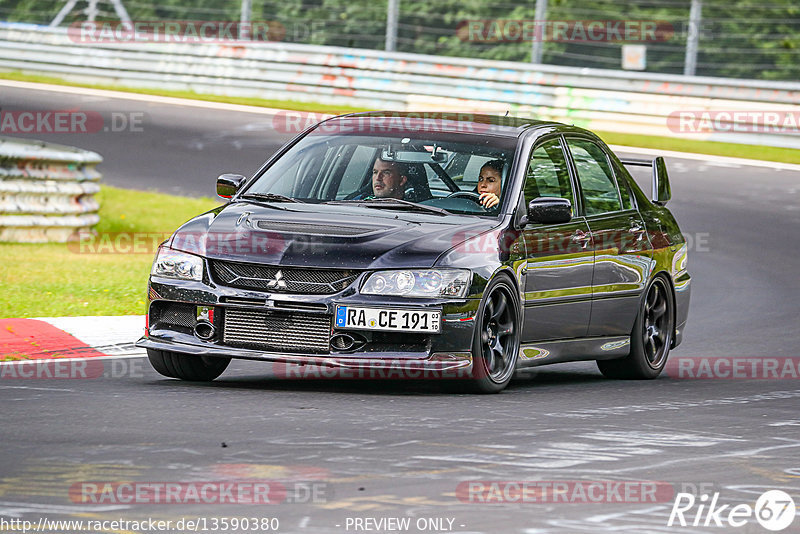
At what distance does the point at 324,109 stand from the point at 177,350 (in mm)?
19267

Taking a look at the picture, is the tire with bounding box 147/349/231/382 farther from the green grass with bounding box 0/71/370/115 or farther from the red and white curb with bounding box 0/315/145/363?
the green grass with bounding box 0/71/370/115

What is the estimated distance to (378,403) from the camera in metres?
8.33

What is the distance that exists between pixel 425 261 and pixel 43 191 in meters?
8.60

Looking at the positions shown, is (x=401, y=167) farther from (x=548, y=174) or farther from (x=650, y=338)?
(x=650, y=338)

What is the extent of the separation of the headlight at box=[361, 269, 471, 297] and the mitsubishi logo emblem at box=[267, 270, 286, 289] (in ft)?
1.36

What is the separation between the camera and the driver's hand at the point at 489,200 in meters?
9.28

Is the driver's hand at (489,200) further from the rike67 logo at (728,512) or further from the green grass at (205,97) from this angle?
the green grass at (205,97)

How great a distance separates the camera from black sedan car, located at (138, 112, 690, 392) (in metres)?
8.40

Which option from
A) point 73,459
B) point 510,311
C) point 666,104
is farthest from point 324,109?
point 73,459

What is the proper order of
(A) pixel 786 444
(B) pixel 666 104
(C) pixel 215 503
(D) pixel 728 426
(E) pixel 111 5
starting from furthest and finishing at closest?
1. (E) pixel 111 5
2. (B) pixel 666 104
3. (D) pixel 728 426
4. (A) pixel 786 444
5. (C) pixel 215 503

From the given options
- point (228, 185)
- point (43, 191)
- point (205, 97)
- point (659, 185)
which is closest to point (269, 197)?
point (228, 185)

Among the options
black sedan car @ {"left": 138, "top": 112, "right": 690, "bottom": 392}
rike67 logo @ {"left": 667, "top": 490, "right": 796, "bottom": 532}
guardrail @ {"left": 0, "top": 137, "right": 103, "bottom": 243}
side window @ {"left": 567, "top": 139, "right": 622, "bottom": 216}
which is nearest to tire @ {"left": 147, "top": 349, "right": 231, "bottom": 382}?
black sedan car @ {"left": 138, "top": 112, "right": 690, "bottom": 392}

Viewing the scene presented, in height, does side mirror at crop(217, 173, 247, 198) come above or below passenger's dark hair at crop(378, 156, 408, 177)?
below

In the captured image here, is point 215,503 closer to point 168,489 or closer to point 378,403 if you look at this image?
point 168,489
